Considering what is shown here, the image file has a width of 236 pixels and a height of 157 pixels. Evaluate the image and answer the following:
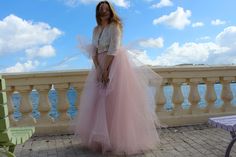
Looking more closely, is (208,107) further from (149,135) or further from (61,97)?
(61,97)

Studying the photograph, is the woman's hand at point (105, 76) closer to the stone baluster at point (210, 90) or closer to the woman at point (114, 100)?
the woman at point (114, 100)

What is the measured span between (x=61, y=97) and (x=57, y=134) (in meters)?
0.67

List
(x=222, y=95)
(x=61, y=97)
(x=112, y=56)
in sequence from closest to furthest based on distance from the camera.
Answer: (x=112, y=56), (x=61, y=97), (x=222, y=95)

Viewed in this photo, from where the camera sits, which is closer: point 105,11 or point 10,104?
point 105,11

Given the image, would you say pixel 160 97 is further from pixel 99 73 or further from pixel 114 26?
pixel 114 26

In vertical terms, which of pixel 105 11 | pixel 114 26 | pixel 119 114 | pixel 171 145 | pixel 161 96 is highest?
pixel 105 11

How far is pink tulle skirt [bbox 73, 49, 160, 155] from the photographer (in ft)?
18.5

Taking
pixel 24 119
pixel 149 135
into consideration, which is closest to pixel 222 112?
pixel 149 135

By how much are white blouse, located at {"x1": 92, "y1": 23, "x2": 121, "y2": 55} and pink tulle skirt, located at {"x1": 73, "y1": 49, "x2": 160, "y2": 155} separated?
13 cm

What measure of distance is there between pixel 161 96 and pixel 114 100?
5.66ft

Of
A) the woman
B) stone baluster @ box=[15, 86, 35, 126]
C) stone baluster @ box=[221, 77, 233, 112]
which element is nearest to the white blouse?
the woman

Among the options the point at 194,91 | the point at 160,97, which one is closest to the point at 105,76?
the point at 160,97

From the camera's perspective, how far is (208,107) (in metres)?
7.69

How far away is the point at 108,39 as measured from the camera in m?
5.75
